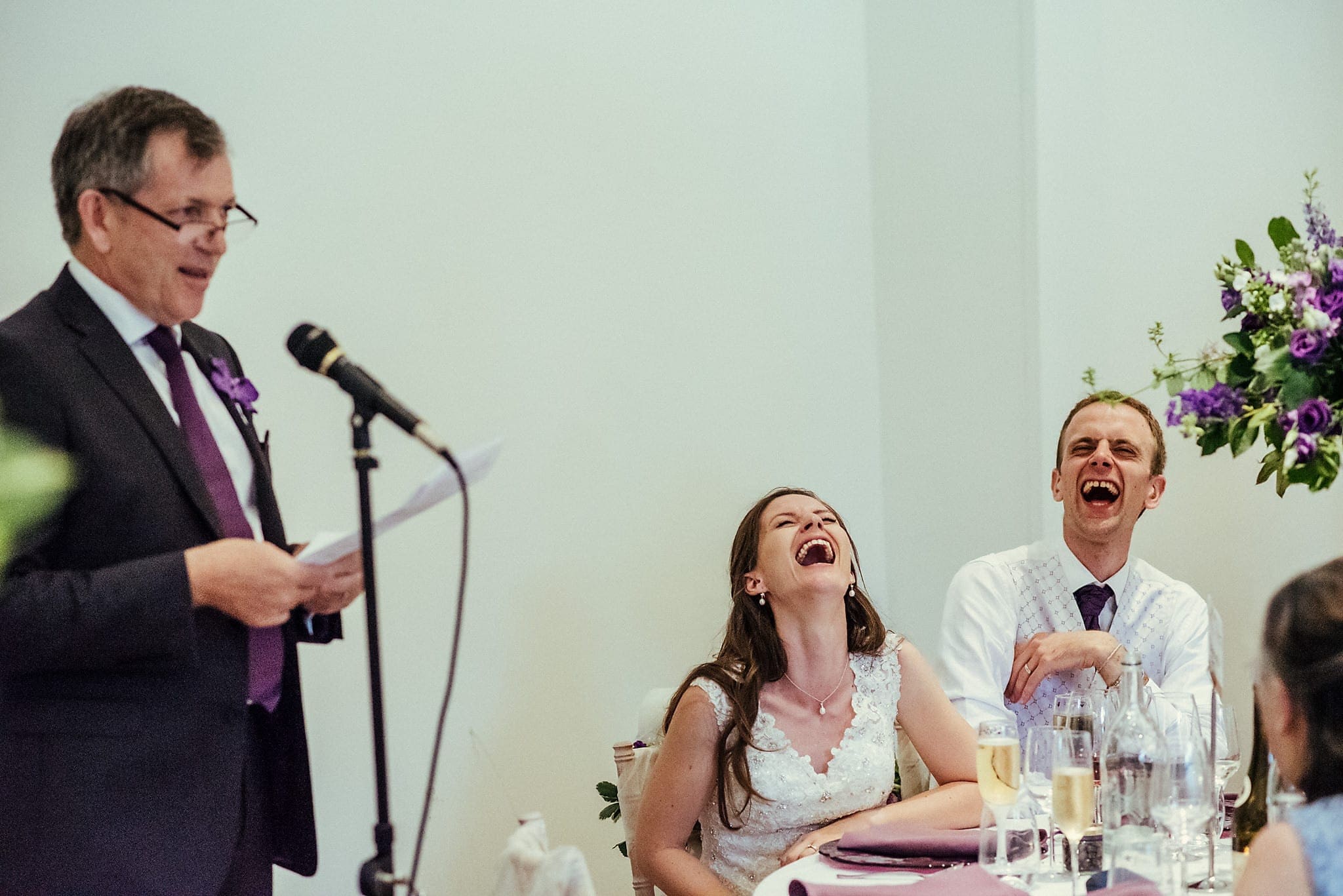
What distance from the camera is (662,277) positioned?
3.55 meters

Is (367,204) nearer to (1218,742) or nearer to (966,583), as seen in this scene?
(966,583)

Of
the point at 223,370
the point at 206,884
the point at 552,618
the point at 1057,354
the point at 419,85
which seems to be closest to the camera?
the point at 206,884

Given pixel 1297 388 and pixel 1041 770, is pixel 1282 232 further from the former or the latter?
pixel 1041 770

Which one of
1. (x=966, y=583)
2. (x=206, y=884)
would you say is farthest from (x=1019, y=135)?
(x=206, y=884)

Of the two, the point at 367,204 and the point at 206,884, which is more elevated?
the point at 367,204

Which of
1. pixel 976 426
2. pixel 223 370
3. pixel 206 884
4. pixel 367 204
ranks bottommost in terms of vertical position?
pixel 206 884

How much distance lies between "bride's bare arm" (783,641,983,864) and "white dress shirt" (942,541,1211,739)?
314 mm

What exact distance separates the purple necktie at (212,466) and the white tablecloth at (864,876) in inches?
32.0

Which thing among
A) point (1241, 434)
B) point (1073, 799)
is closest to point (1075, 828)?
point (1073, 799)

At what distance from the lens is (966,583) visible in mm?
3131

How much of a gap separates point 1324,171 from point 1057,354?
0.92m

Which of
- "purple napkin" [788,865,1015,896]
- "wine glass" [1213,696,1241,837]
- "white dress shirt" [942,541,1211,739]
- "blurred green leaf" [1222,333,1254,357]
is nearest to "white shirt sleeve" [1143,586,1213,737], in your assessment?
"white dress shirt" [942,541,1211,739]

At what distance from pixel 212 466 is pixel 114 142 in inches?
18.8

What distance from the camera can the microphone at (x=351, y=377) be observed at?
151cm
